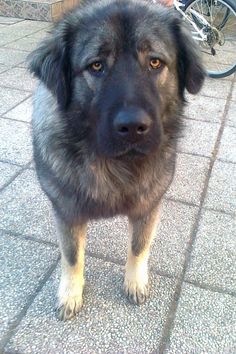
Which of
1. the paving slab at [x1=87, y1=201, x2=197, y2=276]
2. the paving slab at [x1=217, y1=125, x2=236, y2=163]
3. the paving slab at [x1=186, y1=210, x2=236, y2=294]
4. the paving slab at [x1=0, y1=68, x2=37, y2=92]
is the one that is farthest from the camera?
the paving slab at [x1=0, y1=68, x2=37, y2=92]

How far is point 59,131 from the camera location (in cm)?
202

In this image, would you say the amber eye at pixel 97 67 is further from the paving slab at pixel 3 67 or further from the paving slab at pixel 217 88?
the paving slab at pixel 3 67

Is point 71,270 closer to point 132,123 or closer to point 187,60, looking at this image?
point 132,123

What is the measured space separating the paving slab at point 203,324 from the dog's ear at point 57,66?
129 centimetres

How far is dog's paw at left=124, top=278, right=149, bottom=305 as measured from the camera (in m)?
2.28

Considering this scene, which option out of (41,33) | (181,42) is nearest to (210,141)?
(181,42)

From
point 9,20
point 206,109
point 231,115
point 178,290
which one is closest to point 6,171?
point 178,290

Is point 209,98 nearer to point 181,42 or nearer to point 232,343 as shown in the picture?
point 181,42

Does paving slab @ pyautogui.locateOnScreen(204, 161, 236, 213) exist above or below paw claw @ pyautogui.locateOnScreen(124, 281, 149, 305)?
below

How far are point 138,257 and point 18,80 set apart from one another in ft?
11.1

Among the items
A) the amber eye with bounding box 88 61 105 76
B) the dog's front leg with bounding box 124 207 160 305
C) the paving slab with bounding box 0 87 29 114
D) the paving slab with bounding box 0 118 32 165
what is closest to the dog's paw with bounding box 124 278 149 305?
the dog's front leg with bounding box 124 207 160 305

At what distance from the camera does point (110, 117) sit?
5.65 ft

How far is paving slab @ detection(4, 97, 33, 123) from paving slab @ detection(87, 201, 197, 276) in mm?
1734

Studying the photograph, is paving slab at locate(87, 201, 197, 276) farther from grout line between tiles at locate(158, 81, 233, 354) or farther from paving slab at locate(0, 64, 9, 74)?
paving slab at locate(0, 64, 9, 74)
